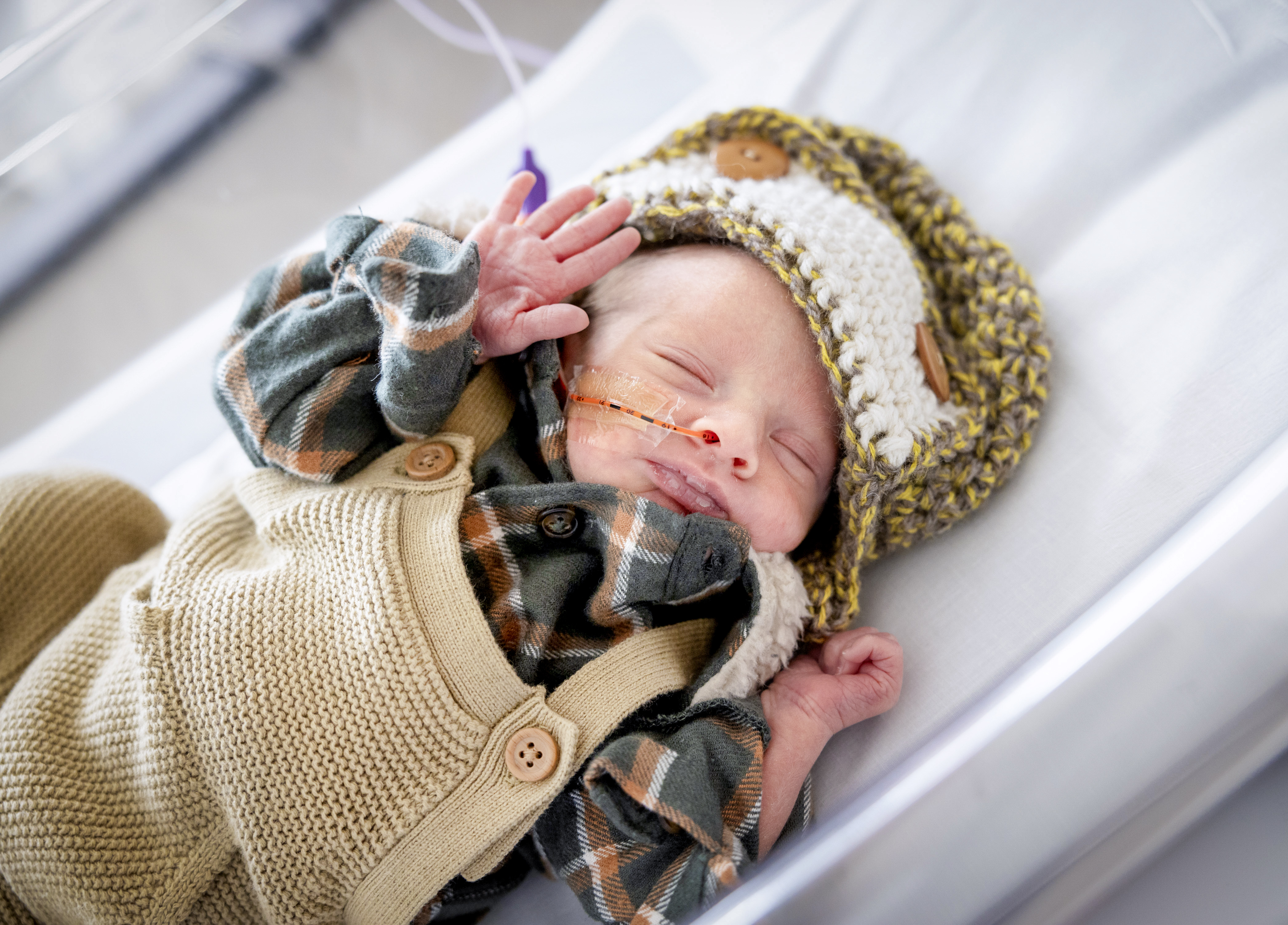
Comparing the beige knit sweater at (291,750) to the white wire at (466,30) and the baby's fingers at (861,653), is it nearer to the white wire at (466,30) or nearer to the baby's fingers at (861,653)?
the baby's fingers at (861,653)

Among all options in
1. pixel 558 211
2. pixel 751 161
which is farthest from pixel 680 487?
pixel 751 161

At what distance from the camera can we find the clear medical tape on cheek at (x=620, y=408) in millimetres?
979

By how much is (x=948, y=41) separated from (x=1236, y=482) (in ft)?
3.04

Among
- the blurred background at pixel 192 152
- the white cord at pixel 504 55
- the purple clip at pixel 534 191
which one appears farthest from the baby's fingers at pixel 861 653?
the blurred background at pixel 192 152

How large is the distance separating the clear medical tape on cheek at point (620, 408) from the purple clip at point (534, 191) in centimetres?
39

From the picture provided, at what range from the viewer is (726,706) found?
0.97 metres

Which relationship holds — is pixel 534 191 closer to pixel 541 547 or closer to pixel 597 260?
pixel 597 260

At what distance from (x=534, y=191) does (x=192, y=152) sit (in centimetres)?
79

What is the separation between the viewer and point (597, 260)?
3.59ft

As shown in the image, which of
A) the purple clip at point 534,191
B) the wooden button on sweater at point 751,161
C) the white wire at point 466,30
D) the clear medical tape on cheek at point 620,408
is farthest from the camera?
the white wire at point 466,30

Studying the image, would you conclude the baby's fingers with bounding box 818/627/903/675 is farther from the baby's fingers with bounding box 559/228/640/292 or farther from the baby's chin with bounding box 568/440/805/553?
the baby's fingers with bounding box 559/228/640/292

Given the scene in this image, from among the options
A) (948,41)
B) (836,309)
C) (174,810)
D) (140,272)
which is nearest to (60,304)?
(140,272)

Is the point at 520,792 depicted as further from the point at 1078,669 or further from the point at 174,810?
the point at 1078,669

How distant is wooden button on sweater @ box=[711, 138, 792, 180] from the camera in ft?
3.97
